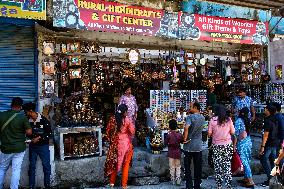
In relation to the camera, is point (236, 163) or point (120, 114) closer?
point (120, 114)

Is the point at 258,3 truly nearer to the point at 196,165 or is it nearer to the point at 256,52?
the point at 256,52

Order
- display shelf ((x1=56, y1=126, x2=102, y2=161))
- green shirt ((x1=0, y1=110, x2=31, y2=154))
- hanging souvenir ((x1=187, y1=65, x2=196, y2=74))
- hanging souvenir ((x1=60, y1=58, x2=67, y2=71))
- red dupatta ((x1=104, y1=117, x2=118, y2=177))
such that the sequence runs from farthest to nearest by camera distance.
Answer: hanging souvenir ((x1=187, y1=65, x2=196, y2=74)) → hanging souvenir ((x1=60, y1=58, x2=67, y2=71)) → display shelf ((x1=56, y1=126, x2=102, y2=161)) → red dupatta ((x1=104, y1=117, x2=118, y2=177)) → green shirt ((x1=0, y1=110, x2=31, y2=154))

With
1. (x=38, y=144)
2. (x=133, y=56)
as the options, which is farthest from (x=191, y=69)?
(x=38, y=144)

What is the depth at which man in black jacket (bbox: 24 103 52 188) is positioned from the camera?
22.0ft

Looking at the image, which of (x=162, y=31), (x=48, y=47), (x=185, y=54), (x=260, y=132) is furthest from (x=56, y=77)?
(x=260, y=132)

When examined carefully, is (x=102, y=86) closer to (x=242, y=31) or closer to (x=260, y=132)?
(x=242, y=31)

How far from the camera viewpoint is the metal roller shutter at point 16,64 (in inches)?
335

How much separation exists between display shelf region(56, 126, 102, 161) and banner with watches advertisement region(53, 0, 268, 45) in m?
2.44

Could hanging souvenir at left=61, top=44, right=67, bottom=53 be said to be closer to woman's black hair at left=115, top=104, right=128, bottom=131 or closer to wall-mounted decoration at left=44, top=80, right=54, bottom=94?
wall-mounted decoration at left=44, top=80, right=54, bottom=94

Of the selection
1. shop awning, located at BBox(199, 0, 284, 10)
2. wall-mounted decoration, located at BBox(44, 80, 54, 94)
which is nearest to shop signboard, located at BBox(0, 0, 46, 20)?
wall-mounted decoration, located at BBox(44, 80, 54, 94)

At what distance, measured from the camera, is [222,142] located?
6762mm

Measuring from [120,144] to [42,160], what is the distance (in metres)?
1.60

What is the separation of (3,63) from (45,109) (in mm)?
1547

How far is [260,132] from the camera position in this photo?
1145cm
